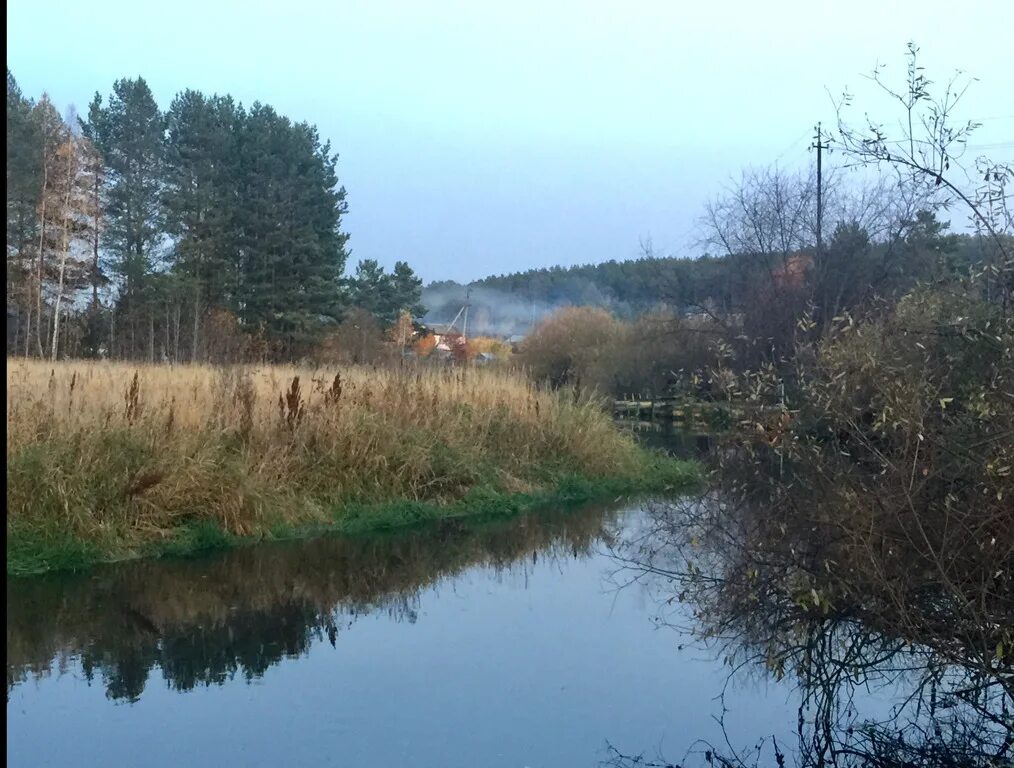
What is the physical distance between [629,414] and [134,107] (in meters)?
19.9

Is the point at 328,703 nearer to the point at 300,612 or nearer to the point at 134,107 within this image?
the point at 300,612

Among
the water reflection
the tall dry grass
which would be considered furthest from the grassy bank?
the water reflection

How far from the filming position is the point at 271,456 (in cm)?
1227

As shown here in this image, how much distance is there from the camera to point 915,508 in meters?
5.32

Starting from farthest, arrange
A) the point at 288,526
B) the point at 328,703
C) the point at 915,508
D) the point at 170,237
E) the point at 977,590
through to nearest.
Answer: the point at 170,237 < the point at 288,526 < the point at 328,703 < the point at 915,508 < the point at 977,590

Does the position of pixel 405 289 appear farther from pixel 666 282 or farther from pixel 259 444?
pixel 259 444

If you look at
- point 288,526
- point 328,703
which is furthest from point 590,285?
point 328,703

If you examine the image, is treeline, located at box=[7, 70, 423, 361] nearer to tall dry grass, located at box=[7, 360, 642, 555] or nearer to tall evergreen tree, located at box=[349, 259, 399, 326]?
tall evergreen tree, located at box=[349, 259, 399, 326]

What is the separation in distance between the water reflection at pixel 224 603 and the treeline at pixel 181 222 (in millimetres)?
18791

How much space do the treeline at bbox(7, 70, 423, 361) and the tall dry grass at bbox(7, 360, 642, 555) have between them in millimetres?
13480

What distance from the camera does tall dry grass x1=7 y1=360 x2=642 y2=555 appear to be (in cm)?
993

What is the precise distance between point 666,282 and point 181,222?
16662mm

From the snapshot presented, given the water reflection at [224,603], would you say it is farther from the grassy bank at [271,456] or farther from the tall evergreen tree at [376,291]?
the tall evergreen tree at [376,291]

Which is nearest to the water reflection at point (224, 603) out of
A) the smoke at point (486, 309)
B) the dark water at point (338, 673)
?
the dark water at point (338, 673)
